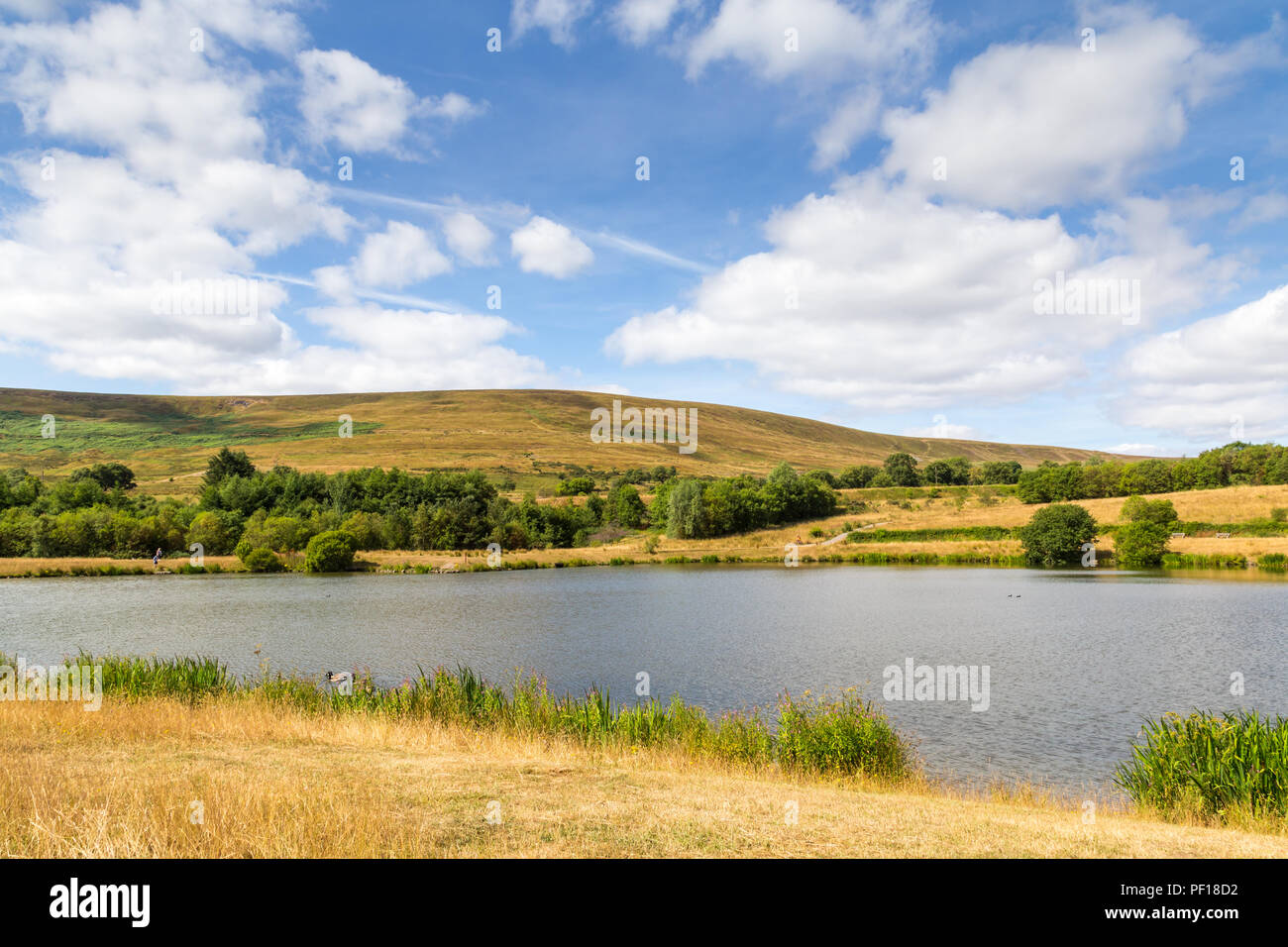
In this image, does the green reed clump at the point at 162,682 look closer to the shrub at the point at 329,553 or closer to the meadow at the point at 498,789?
the meadow at the point at 498,789

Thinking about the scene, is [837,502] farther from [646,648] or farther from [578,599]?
[646,648]

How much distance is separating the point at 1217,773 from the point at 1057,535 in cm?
7095

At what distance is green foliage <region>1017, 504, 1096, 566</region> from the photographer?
75062 mm

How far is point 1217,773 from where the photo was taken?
473 inches

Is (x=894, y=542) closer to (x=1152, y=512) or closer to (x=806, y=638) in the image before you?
(x=1152, y=512)

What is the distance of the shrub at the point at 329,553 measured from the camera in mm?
74125

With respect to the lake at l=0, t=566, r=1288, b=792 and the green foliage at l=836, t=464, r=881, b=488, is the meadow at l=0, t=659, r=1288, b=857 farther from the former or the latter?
the green foliage at l=836, t=464, r=881, b=488

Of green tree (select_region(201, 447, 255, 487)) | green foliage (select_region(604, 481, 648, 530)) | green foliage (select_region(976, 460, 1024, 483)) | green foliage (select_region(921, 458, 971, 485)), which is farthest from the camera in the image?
green foliage (select_region(921, 458, 971, 485))

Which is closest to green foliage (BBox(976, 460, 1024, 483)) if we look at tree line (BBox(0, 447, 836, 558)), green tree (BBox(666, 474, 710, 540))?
tree line (BBox(0, 447, 836, 558))

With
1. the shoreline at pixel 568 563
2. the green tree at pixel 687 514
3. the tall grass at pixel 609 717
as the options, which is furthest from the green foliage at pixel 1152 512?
the tall grass at pixel 609 717

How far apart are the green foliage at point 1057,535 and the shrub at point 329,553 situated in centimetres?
7011

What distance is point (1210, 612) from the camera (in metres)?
38.9

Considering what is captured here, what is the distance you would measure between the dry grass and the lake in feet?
19.0

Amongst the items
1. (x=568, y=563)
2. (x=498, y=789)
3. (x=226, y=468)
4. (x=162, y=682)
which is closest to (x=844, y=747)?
(x=498, y=789)
